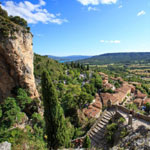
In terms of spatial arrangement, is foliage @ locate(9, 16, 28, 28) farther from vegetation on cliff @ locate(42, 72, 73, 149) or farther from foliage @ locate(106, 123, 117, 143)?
foliage @ locate(106, 123, 117, 143)

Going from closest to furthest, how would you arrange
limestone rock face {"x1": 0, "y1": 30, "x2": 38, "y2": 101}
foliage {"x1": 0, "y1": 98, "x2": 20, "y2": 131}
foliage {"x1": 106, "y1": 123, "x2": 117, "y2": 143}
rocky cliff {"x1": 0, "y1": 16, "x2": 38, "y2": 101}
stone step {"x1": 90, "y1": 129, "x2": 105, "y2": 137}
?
foliage {"x1": 106, "y1": 123, "x2": 117, "y2": 143}, stone step {"x1": 90, "y1": 129, "x2": 105, "y2": 137}, foliage {"x1": 0, "y1": 98, "x2": 20, "y2": 131}, rocky cliff {"x1": 0, "y1": 16, "x2": 38, "y2": 101}, limestone rock face {"x1": 0, "y1": 30, "x2": 38, "y2": 101}

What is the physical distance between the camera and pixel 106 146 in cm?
905

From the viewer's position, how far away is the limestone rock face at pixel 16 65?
14.2 meters

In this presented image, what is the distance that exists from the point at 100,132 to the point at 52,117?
5613 millimetres

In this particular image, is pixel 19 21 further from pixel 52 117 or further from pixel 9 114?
pixel 52 117

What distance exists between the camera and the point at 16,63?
15031mm

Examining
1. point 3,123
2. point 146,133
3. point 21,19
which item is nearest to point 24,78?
point 3,123

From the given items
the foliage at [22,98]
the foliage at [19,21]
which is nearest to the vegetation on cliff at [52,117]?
the foliage at [22,98]

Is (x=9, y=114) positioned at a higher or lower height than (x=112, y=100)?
higher

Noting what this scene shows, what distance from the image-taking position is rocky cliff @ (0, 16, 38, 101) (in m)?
14.0

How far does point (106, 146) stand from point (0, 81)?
1785 centimetres

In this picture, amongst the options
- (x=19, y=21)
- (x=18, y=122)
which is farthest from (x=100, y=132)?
(x=19, y=21)

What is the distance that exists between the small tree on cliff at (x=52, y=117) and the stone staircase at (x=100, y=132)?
305 centimetres

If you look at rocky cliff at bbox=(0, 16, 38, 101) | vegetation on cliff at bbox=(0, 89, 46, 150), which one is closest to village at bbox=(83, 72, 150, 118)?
vegetation on cliff at bbox=(0, 89, 46, 150)
